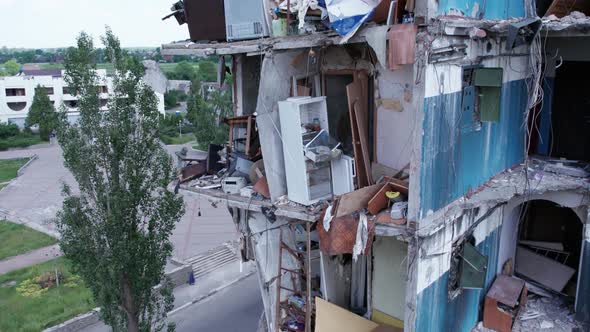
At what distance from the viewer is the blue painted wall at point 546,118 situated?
11.9 meters

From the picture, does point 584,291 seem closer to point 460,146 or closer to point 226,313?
point 460,146

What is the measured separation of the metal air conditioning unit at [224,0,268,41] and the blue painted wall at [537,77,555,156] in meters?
7.15

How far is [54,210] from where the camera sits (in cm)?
3594

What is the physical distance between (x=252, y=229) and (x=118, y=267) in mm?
3912

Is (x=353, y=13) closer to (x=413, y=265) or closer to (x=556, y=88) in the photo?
(x=413, y=265)

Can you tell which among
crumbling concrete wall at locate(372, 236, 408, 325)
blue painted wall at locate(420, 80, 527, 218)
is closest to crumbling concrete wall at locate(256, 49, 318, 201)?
crumbling concrete wall at locate(372, 236, 408, 325)

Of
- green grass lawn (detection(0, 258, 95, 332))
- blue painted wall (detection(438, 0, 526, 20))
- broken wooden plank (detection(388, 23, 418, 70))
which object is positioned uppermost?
blue painted wall (detection(438, 0, 526, 20))

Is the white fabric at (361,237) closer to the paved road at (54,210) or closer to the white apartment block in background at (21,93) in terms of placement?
the paved road at (54,210)

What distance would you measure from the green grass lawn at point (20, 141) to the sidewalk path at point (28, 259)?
35.9 meters

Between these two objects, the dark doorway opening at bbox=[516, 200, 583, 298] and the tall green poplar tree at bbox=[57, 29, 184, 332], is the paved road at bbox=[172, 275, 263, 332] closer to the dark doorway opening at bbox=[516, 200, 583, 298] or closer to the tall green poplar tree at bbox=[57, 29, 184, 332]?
the tall green poplar tree at bbox=[57, 29, 184, 332]

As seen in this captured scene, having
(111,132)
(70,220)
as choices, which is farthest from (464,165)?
→ (70,220)

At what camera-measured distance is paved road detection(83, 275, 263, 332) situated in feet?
57.0

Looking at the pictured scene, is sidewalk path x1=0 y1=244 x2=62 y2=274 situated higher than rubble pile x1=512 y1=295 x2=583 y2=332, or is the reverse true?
rubble pile x1=512 y1=295 x2=583 y2=332

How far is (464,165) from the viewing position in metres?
8.80
